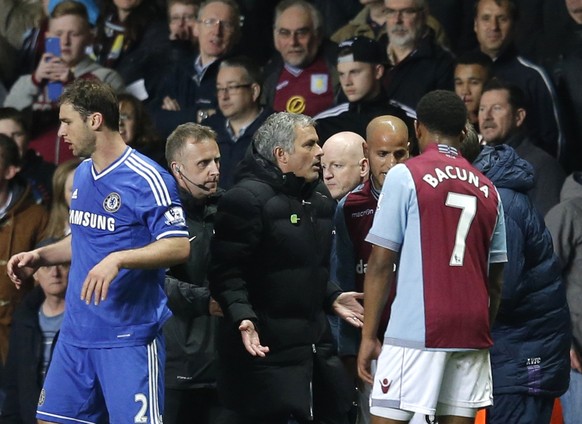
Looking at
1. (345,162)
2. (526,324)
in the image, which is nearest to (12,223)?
(345,162)

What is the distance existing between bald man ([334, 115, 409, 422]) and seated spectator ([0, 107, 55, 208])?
11.0 ft

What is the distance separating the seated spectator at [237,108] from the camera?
32.2ft

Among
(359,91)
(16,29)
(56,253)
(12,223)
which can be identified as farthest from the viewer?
(16,29)

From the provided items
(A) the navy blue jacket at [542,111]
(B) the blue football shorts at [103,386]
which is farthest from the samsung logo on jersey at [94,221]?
(A) the navy blue jacket at [542,111]

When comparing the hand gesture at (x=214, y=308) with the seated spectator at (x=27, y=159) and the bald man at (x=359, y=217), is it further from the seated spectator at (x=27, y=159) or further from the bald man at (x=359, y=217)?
the seated spectator at (x=27, y=159)

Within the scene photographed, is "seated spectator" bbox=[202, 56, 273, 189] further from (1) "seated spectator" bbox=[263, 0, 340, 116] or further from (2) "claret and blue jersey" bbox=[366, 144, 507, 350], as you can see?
(2) "claret and blue jersey" bbox=[366, 144, 507, 350]

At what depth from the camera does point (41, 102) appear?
1148 cm

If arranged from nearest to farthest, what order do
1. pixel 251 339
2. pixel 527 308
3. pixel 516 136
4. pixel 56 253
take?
pixel 251 339
pixel 56 253
pixel 527 308
pixel 516 136

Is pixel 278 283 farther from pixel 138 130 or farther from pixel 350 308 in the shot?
pixel 138 130

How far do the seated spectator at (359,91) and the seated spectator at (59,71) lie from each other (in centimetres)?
219

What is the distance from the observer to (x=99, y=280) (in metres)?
6.15

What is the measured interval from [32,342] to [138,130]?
1.88 meters

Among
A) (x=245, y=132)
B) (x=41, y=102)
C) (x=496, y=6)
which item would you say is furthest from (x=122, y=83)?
(x=496, y=6)

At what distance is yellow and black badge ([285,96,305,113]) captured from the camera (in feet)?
34.4
